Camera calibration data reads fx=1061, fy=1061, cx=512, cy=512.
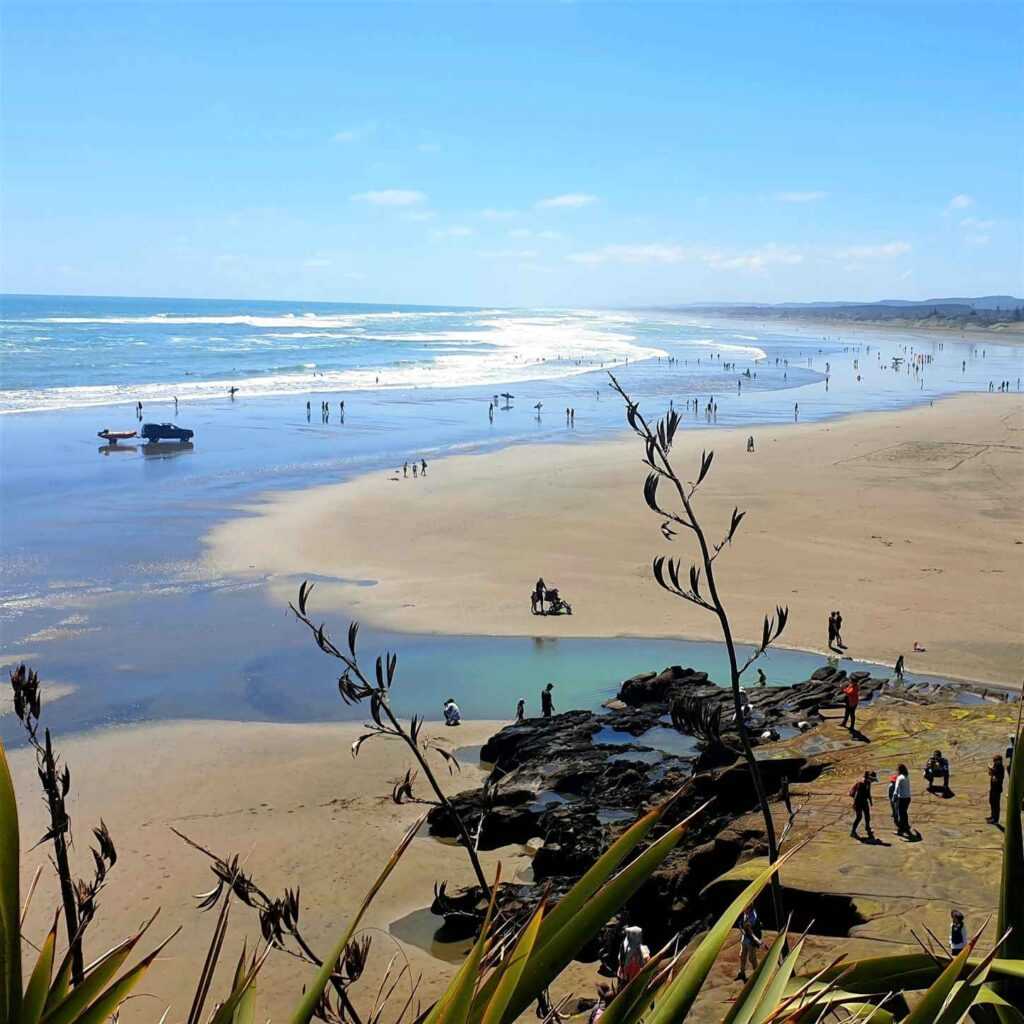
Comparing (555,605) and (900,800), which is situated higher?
(900,800)

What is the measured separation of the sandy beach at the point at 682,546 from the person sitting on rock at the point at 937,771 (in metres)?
6.94

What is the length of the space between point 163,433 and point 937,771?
3583cm

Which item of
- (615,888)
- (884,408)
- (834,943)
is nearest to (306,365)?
(884,408)

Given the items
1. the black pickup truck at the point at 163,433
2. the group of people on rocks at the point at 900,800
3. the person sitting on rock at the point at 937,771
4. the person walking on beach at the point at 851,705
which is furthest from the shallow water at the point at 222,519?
the group of people on rocks at the point at 900,800

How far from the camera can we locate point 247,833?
13.8 m

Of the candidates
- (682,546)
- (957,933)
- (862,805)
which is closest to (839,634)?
(682,546)

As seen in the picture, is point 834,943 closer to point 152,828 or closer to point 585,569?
point 152,828

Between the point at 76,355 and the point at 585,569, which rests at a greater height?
the point at 76,355

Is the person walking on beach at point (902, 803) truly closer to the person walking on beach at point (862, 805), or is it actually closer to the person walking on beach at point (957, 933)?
the person walking on beach at point (862, 805)

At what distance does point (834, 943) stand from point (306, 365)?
72.9 m

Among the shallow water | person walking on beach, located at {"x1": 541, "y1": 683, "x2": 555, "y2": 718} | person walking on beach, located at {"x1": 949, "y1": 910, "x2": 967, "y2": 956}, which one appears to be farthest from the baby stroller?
person walking on beach, located at {"x1": 949, "y1": 910, "x2": 967, "y2": 956}

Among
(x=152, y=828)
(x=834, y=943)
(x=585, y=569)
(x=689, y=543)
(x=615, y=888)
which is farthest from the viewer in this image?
(x=689, y=543)

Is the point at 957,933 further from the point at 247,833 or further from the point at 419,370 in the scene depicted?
the point at 419,370

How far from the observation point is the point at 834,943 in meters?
9.10
